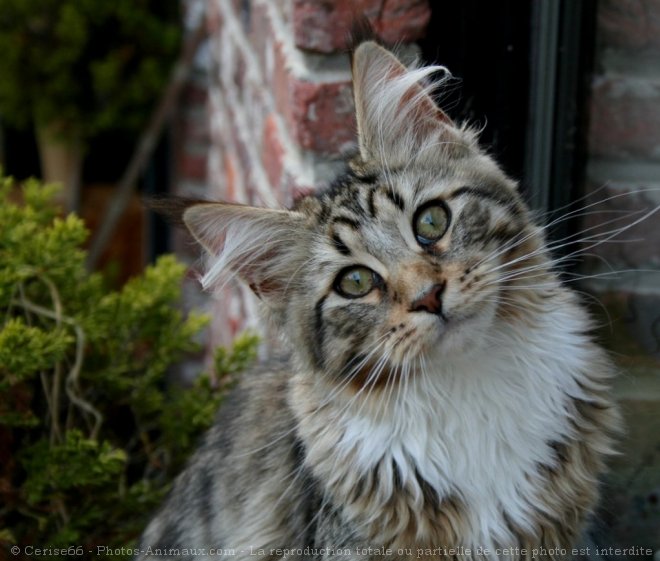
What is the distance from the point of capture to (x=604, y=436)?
1.63m

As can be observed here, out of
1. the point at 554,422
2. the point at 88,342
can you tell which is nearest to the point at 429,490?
the point at 554,422

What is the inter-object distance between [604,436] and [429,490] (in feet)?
0.99

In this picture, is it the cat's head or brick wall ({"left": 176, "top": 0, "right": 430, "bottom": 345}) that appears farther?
brick wall ({"left": 176, "top": 0, "right": 430, "bottom": 345})

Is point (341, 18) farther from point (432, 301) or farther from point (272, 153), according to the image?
point (432, 301)

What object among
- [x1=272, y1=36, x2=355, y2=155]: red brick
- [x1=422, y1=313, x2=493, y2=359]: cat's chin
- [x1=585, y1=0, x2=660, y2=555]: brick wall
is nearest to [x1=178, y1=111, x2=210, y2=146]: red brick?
[x1=272, y1=36, x2=355, y2=155]: red brick

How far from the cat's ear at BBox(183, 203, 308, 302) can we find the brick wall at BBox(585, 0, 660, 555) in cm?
61

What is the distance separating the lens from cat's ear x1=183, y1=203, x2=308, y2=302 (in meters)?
1.56

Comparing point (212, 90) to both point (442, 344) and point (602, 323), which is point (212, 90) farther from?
point (442, 344)

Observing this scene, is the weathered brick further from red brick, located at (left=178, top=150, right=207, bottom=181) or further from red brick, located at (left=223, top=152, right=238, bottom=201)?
red brick, located at (left=178, top=150, right=207, bottom=181)

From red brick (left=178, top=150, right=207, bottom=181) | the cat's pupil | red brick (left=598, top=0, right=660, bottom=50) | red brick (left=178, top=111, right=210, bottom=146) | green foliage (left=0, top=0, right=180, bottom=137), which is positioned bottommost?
the cat's pupil

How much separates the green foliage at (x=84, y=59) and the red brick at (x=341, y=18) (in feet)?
7.04

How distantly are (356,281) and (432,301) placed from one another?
0.15m

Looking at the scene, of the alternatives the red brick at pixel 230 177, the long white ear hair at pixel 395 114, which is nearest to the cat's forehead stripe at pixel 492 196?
the long white ear hair at pixel 395 114

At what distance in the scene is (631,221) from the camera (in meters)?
1.93
